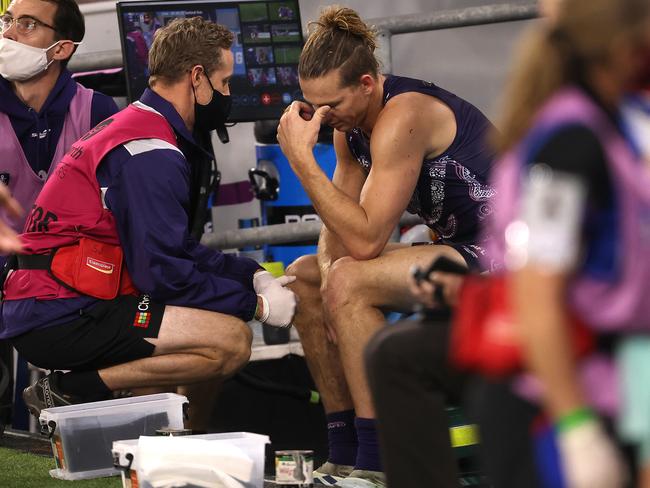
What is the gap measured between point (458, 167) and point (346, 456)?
3.07ft

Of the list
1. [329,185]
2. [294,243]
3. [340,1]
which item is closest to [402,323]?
[329,185]

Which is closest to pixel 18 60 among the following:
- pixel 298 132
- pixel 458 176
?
pixel 298 132

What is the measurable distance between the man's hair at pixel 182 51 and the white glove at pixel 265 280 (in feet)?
2.32

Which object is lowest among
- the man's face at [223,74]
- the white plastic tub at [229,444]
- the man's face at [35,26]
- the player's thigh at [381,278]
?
the white plastic tub at [229,444]

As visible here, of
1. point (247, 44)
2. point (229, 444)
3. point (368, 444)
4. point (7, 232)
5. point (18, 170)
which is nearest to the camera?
point (7, 232)

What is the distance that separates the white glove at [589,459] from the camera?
1472 millimetres

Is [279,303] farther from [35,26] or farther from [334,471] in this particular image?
[35,26]

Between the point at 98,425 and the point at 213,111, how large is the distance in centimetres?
112

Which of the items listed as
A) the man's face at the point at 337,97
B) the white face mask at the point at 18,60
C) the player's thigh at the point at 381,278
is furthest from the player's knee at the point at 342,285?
the white face mask at the point at 18,60

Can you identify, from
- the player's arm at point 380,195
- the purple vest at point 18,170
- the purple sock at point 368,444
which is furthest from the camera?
the purple vest at point 18,170

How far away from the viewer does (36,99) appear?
4363 mm

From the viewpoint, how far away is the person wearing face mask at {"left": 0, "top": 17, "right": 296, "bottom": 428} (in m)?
3.67

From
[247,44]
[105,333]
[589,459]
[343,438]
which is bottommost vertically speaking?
[343,438]

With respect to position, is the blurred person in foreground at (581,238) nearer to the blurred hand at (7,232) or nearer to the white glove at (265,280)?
the blurred hand at (7,232)
